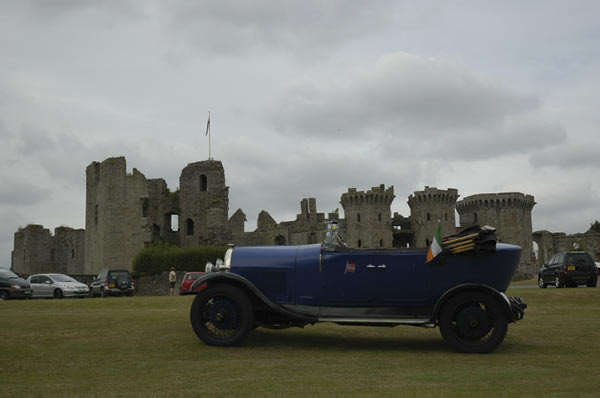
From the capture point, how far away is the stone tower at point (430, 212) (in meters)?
78.8

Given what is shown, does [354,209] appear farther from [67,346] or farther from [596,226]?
[67,346]

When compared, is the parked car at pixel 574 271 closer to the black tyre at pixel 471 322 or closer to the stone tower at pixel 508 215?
the black tyre at pixel 471 322

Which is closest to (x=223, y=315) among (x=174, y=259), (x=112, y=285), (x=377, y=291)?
(x=377, y=291)

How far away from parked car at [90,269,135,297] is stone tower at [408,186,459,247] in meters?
50.9

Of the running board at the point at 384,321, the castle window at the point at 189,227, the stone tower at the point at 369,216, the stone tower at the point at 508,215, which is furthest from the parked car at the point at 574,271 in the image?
the stone tower at the point at 508,215

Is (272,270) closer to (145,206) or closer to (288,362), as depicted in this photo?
(288,362)

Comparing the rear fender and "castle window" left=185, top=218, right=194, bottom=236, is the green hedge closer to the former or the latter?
"castle window" left=185, top=218, right=194, bottom=236

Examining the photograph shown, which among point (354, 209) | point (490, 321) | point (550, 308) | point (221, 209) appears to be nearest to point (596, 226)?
point (354, 209)

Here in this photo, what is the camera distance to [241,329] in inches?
364

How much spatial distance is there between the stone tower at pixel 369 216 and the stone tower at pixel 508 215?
38.3 feet

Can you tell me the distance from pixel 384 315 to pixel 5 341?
6064mm

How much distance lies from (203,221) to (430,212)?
36120 mm

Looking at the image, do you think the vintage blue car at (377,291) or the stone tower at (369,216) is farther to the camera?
the stone tower at (369,216)

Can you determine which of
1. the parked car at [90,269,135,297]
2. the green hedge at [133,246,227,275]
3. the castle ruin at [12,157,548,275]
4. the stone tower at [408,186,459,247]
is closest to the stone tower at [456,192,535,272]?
the castle ruin at [12,157,548,275]
